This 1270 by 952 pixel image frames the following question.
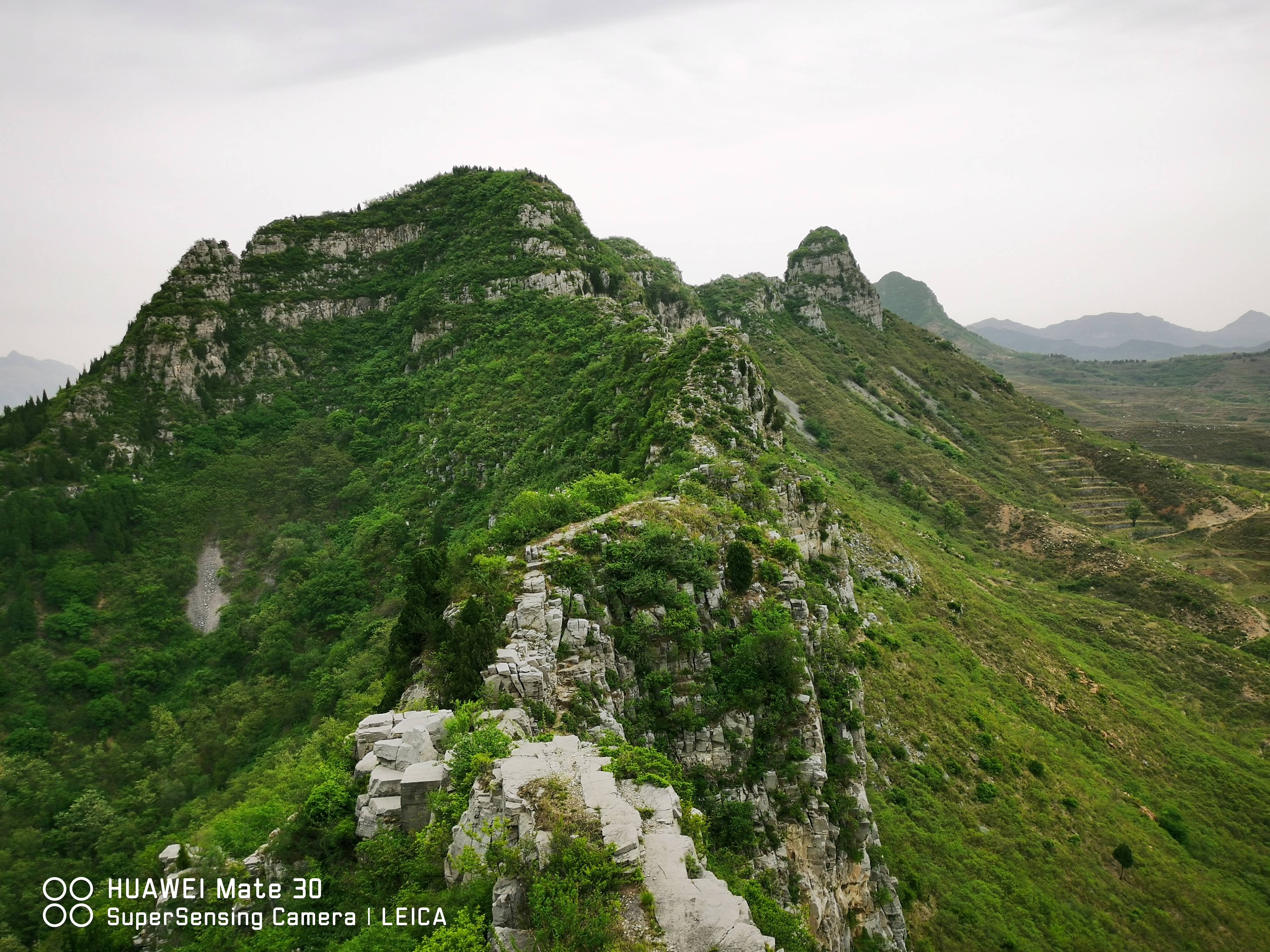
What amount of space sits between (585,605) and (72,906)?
48.8 feet

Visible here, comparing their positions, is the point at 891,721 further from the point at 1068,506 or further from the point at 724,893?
the point at 1068,506

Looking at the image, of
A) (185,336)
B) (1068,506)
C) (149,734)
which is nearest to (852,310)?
(1068,506)

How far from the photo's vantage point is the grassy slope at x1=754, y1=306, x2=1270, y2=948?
27469mm

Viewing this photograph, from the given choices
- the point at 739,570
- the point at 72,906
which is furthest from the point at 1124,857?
the point at 72,906

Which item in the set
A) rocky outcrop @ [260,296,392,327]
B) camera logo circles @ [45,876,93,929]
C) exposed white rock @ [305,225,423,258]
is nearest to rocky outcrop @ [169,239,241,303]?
rocky outcrop @ [260,296,392,327]

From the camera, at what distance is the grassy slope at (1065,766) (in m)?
27.5

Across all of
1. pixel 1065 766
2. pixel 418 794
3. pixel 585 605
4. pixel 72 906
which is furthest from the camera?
pixel 1065 766

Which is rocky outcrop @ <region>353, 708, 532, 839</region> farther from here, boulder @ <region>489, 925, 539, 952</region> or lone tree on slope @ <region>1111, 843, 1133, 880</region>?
lone tree on slope @ <region>1111, 843, 1133, 880</region>

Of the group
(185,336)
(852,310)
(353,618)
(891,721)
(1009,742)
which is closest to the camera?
(891,721)

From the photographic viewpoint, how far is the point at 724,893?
35.5 feet

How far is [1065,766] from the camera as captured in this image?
124ft

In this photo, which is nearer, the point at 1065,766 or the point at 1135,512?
the point at 1065,766

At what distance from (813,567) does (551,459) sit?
24.7 meters

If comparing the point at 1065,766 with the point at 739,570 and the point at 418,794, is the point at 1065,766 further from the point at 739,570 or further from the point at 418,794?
the point at 418,794
